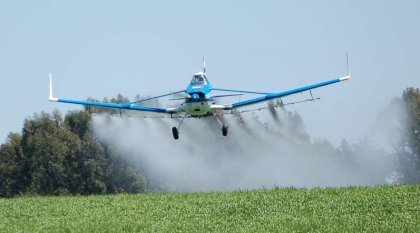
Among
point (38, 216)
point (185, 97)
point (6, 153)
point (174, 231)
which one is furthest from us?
point (6, 153)

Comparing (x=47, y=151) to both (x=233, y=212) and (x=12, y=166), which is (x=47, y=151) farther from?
(x=233, y=212)

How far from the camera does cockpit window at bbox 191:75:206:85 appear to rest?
50062 mm

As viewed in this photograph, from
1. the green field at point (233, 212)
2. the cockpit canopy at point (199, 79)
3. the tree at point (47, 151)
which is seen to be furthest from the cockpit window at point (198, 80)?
the tree at point (47, 151)

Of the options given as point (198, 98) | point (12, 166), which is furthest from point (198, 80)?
point (12, 166)

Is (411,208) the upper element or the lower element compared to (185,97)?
lower

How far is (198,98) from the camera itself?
162 feet

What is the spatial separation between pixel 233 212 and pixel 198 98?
45.6 ft

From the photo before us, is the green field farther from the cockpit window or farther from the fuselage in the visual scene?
the cockpit window

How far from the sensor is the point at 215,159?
115562 millimetres

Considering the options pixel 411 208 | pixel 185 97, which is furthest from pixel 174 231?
pixel 185 97

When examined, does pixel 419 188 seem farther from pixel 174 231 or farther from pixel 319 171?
pixel 319 171

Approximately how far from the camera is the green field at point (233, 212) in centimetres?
3225

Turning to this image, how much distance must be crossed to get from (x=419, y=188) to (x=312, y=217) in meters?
6.14

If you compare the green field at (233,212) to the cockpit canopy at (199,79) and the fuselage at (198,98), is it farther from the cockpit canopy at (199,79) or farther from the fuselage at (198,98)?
the cockpit canopy at (199,79)
